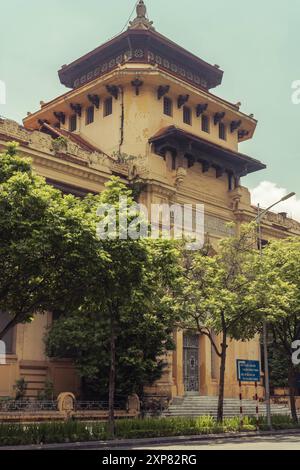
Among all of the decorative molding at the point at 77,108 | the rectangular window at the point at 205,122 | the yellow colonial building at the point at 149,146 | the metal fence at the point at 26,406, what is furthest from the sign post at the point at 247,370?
the decorative molding at the point at 77,108

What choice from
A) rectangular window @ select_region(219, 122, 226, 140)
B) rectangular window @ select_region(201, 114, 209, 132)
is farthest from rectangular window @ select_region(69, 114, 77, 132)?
rectangular window @ select_region(219, 122, 226, 140)

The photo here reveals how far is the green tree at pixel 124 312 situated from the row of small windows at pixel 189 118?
1529 cm

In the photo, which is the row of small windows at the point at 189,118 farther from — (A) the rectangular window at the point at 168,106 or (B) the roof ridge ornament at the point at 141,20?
(B) the roof ridge ornament at the point at 141,20

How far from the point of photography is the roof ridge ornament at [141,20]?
4394 centimetres

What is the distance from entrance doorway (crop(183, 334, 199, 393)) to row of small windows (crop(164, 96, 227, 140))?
15.6 metres

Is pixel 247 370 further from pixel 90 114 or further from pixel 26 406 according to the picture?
pixel 90 114

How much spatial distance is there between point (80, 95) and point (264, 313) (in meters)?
23.0

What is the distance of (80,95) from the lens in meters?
42.6

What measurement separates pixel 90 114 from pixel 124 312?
77.2 ft

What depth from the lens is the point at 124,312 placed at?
23688mm

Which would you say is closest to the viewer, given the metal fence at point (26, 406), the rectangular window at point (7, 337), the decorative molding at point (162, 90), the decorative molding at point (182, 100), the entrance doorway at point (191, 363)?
the metal fence at point (26, 406)
